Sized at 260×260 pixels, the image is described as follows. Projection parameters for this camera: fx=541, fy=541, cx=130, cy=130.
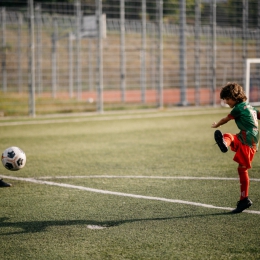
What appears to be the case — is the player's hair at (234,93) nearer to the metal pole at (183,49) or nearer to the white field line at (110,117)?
the white field line at (110,117)

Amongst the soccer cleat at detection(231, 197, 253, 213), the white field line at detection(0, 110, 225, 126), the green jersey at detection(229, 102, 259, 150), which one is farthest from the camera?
the white field line at detection(0, 110, 225, 126)

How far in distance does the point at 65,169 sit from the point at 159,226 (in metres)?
3.40

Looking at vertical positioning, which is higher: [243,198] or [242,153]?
[242,153]

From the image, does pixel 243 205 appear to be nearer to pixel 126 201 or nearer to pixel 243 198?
pixel 243 198

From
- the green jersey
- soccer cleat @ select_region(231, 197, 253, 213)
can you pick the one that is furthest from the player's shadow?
the green jersey

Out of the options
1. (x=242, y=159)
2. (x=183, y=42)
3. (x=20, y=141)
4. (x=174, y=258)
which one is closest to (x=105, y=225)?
(x=174, y=258)

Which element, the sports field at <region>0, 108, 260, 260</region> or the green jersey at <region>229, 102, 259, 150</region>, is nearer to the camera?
the sports field at <region>0, 108, 260, 260</region>

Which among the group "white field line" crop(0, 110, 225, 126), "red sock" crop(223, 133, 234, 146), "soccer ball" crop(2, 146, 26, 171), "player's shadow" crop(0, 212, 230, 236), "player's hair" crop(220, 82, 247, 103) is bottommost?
"player's shadow" crop(0, 212, 230, 236)

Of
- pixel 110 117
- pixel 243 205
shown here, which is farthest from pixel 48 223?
pixel 110 117

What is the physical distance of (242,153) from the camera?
5605mm

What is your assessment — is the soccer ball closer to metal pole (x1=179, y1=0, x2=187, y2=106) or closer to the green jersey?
the green jersey

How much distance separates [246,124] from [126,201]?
1.57m

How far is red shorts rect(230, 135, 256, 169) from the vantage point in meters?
5.56

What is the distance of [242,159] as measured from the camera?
5.56 metres
